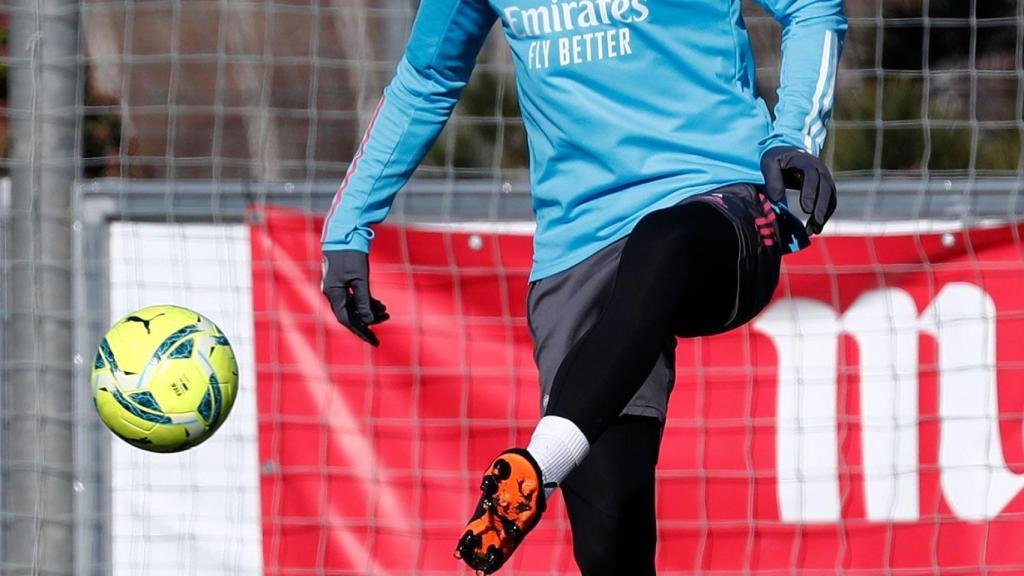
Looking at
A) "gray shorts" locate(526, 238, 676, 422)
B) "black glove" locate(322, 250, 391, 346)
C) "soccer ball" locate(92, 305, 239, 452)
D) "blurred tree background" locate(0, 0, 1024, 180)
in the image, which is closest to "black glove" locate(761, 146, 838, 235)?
"gray shorts" locate(526, 238, 676, 422)

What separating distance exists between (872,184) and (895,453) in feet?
2.74

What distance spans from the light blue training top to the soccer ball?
0.88 meters

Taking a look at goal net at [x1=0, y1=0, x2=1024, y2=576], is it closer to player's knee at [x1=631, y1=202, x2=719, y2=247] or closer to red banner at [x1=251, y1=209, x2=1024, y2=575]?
red banner at [x1=251, y1=209, x2=1024, y2=575]

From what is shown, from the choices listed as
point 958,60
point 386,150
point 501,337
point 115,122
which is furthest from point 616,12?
point 115,122

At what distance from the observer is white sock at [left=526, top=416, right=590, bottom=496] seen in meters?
2.30

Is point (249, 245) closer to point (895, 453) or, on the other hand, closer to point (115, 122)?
point (895, 453)

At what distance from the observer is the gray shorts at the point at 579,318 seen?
2.91m

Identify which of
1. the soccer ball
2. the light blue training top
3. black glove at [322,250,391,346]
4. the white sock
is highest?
the light blue training top

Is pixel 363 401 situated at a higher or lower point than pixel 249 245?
lower

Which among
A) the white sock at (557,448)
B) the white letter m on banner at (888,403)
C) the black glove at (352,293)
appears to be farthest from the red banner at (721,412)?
the white sock at (557,448)

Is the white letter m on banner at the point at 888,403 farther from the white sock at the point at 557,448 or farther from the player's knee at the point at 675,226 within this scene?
the white sock at the point at 557,448

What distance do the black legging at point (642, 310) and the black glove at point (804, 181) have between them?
13cm

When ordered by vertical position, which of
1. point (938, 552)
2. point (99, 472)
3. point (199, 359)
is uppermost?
point (199, 359)

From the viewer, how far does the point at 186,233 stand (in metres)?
4.72
